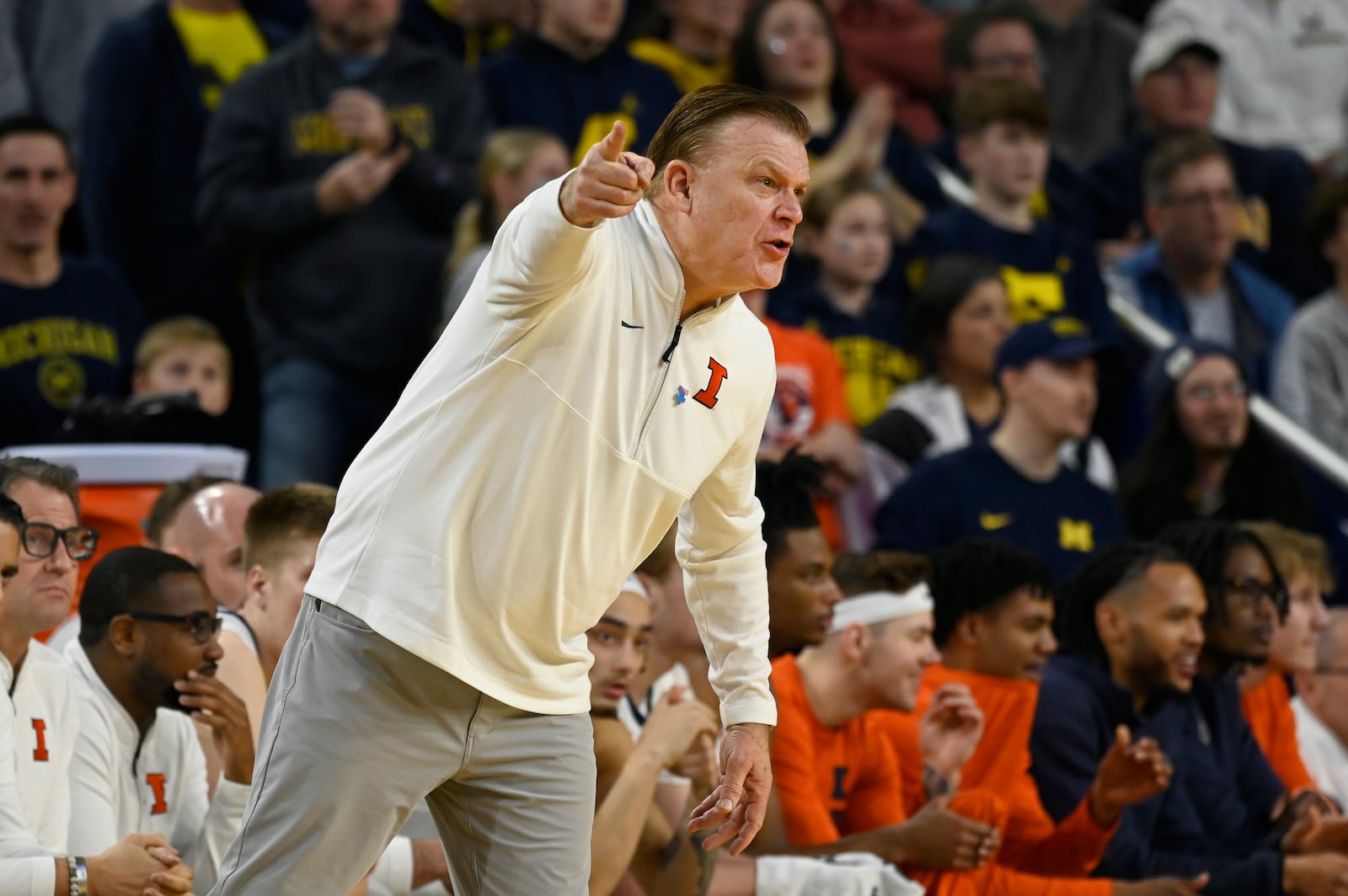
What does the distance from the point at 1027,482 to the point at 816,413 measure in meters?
0.85

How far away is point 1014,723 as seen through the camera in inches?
224

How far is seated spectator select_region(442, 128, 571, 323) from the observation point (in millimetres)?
6949

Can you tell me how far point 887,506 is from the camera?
681cm

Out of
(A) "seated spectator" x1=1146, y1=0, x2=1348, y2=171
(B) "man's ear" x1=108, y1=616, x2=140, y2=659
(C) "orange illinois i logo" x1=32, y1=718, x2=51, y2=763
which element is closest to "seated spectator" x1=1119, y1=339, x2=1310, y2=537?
(A) "seated spectator" x1=1146, y1=0, x2=1348, y2=171

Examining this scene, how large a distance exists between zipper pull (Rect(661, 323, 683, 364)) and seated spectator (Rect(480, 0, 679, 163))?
5014mm

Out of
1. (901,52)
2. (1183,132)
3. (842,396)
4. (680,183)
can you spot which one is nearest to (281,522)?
(680,183)

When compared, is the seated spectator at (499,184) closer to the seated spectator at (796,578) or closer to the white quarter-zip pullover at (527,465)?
the seated spectator at (796,578)

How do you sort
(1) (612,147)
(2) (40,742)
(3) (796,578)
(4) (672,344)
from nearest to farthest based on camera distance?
(1) (612,147) → (4) (672,344) → (2) (40,742) → (3) (796,578)

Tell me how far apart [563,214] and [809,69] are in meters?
5.65

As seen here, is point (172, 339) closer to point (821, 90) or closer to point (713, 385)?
point (821, 90)

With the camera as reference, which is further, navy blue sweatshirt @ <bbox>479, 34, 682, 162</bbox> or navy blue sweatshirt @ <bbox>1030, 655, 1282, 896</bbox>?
navy blue sweatshirt @ <bbox>479, 34, 682, 162</bbox>

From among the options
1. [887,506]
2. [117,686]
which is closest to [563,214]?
[117,686]

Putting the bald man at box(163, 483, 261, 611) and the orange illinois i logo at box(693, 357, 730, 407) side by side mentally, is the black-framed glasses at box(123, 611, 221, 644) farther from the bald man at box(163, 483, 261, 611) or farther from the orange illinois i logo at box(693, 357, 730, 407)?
the orange illinois i logo at box(693, 357, 730, 407)

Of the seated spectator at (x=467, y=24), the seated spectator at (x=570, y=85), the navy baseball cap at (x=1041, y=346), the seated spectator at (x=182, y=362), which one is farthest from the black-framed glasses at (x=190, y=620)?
the seated spectator at (x=467, y=24)
